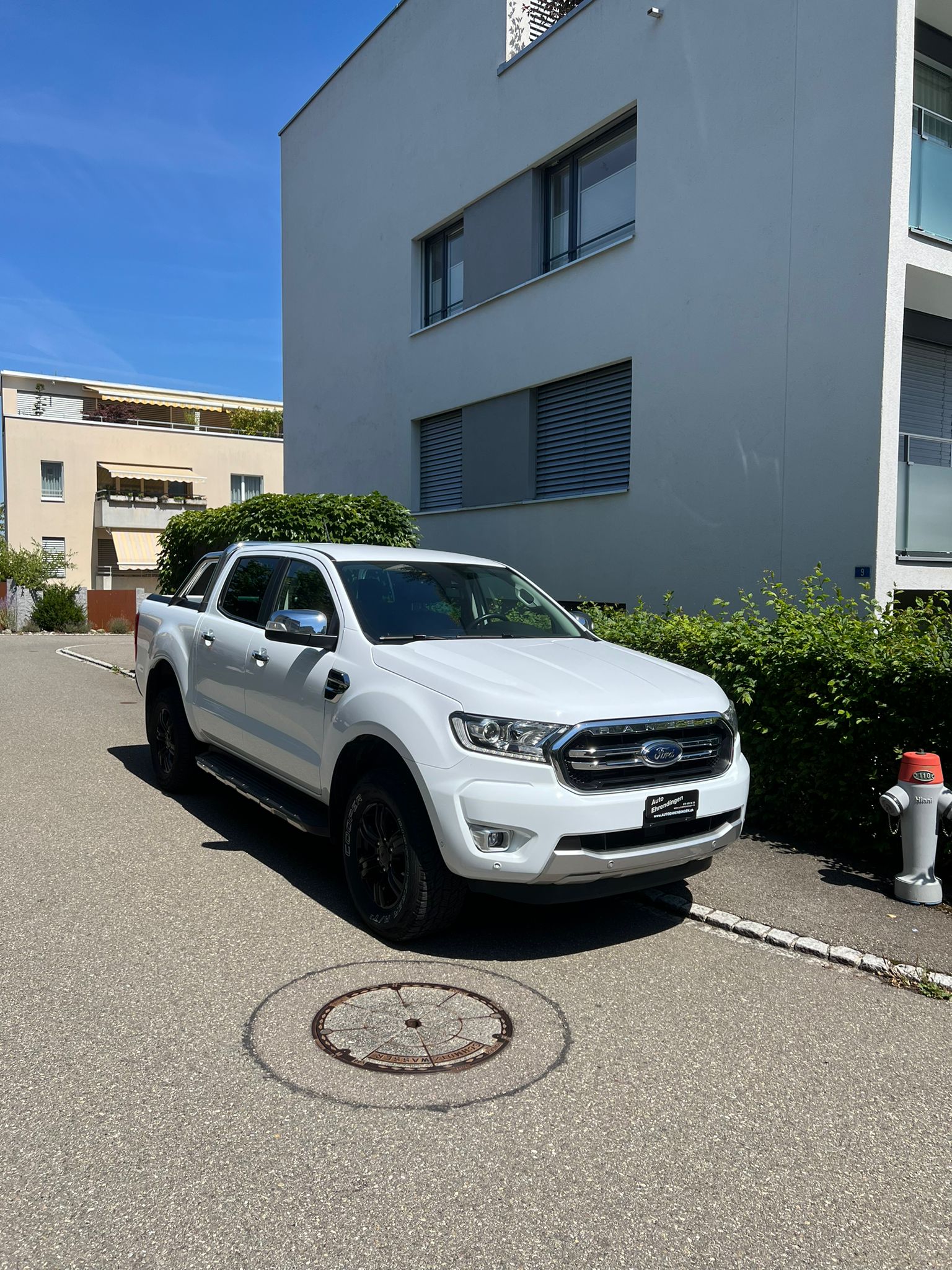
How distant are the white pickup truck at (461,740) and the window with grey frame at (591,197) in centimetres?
870

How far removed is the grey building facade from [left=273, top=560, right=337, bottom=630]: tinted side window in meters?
5.97

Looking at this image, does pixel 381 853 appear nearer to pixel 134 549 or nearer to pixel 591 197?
pixel 591 197

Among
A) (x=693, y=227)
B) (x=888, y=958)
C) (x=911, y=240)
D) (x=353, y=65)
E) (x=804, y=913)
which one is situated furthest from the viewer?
(x=353, y=65)

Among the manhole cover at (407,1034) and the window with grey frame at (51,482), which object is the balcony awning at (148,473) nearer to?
the window with grey frame at (51,482)

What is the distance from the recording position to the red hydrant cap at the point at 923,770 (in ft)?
17.3

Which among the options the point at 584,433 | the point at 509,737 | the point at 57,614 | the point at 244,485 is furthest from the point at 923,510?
the point at 244,485

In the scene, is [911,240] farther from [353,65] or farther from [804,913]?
[353,65]

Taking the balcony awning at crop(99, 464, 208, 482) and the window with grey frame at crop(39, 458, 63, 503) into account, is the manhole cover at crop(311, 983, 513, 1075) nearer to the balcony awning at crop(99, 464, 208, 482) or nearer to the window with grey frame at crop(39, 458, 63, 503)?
the balcony awning at crop(99, 464, 208, 482)

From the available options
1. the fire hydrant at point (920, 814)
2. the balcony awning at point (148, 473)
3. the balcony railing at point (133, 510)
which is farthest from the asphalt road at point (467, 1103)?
the balcony awning at point (148, 473)

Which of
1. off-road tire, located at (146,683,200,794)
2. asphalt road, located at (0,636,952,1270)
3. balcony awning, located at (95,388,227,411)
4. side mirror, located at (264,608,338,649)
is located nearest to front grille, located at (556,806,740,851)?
asphalt road, located at (0,636,952,1270)

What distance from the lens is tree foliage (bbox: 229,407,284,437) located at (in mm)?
54219

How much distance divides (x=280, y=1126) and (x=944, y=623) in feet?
15.8

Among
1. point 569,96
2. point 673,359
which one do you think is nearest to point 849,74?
point 673,359

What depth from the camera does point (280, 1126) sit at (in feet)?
10.2
